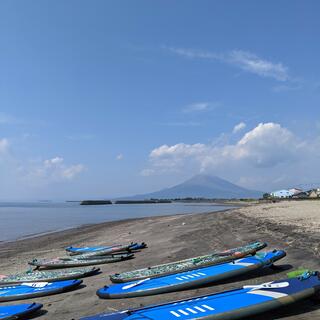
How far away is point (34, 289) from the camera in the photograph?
9.88 m

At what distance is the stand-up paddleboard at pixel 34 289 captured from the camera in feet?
31.5

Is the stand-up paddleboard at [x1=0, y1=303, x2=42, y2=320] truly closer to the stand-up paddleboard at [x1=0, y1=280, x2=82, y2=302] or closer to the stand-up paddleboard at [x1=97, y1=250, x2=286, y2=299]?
the stand-up paddleboard at [x1=97, y1=250, x2=286, y2=299]

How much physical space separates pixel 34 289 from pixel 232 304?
5296 mm

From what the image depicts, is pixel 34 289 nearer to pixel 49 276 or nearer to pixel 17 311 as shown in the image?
pixel 49 276

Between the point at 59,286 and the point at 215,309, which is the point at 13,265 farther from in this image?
the point at 215,309

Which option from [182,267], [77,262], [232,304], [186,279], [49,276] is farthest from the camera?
[77,262]

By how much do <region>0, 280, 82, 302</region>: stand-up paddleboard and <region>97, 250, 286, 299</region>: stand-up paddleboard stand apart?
4.35 feet

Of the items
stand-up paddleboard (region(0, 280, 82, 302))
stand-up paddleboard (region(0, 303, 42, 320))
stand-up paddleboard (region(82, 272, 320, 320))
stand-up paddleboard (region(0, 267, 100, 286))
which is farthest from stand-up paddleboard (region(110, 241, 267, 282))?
stand-up paddleboard (region(82, 272, 320, 320))

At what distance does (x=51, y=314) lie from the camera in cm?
819

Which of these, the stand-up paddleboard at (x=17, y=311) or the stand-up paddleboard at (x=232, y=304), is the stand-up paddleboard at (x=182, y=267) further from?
the stand-up paddleboard at (x=232, y=304)

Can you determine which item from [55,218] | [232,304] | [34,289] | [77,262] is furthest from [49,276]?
[55,218]

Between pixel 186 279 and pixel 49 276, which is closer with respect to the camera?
pixel 186 279

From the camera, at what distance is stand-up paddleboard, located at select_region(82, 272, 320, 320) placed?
6.38 meters

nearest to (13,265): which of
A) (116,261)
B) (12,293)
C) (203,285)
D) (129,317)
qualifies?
(116,261)
